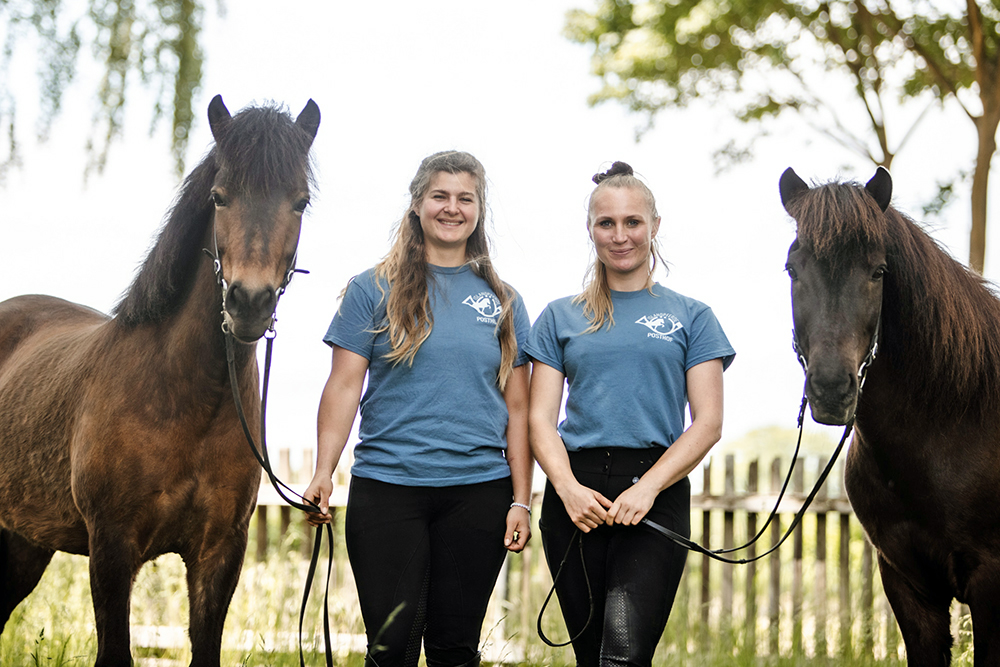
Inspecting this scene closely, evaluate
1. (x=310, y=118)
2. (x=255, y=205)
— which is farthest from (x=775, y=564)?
(x=255, y=205)

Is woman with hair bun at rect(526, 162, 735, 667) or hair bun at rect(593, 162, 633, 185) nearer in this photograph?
woman with hair bun at rect(526, 162, 735, 667)

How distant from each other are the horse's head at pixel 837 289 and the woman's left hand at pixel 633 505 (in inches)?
20.4

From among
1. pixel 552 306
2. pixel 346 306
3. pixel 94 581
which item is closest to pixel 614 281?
pixel 552 306

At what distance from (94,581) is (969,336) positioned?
2954 mm

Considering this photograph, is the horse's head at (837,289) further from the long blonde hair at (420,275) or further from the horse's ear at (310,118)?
the horse's ear at (310,118)

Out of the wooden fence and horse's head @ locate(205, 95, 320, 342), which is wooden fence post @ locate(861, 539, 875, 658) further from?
horse's head @ locate(205, 95, 320, 342)

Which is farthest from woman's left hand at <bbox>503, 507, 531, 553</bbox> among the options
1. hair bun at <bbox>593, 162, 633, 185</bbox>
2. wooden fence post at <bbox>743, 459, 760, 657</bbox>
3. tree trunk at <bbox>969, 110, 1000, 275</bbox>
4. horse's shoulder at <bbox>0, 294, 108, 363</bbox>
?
tree trunk at <bbox>969, 110, 1000, 275</bbox>

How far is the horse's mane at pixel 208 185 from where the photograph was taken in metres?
2.33

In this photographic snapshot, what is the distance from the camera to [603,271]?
260cm

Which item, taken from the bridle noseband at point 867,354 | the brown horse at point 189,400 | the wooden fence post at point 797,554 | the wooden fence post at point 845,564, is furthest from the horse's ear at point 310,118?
the wooden fence post at point 845,564

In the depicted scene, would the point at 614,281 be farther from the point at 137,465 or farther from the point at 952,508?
the point at 137,465

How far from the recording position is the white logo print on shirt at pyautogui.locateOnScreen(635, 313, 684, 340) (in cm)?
243

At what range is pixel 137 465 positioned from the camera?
2506 mm

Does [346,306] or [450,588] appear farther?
[346,306]
